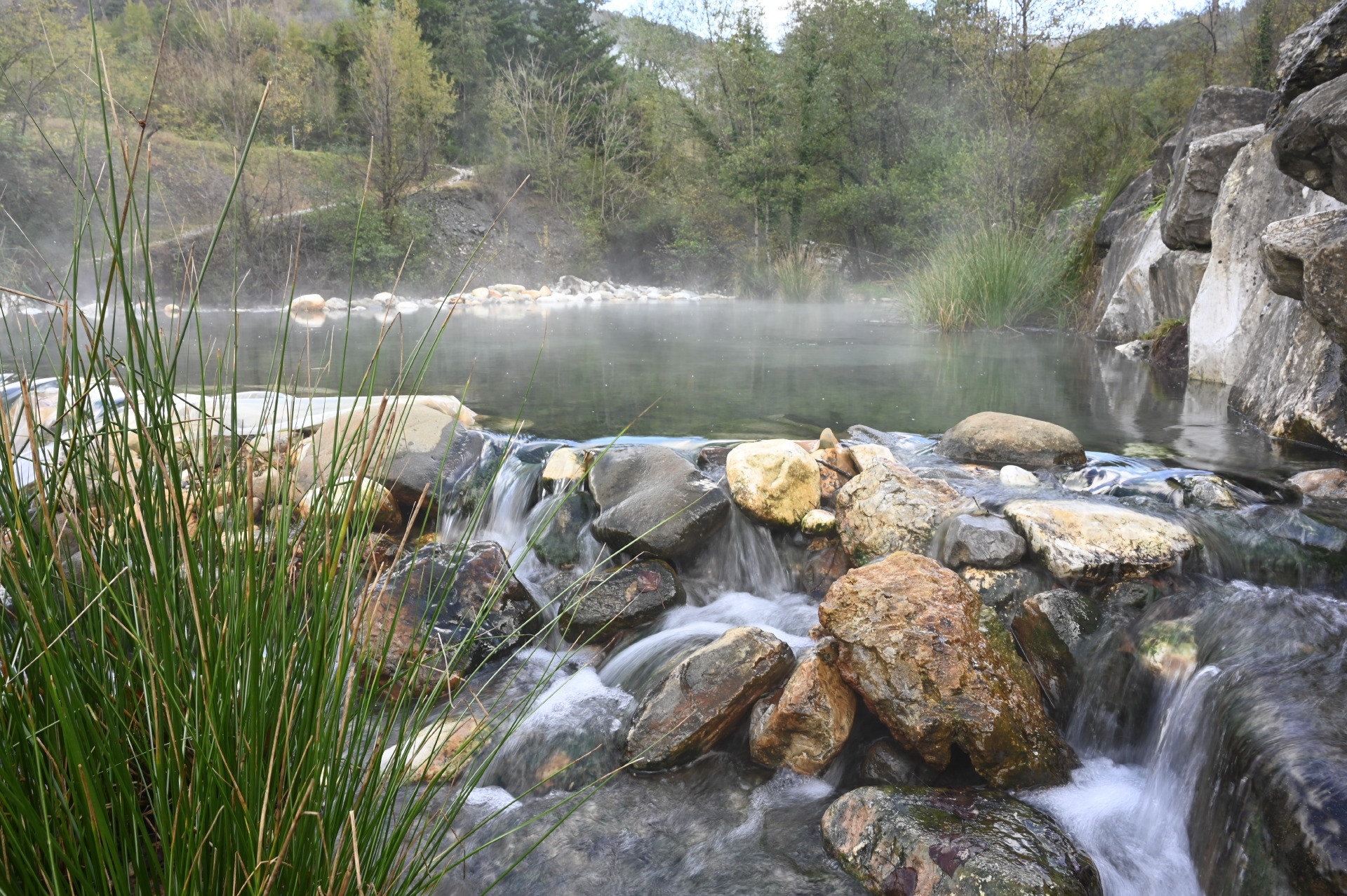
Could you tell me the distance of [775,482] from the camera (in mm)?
3619

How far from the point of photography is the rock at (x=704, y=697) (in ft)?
7.98

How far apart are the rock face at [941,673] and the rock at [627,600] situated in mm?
851

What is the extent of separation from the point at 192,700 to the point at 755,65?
22.0m

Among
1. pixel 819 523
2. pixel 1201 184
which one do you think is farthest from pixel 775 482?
→ pixel 1201 184

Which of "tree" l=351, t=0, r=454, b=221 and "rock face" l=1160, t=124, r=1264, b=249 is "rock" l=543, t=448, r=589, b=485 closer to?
"rock face" l=1160, t=124, r=1264, b=249

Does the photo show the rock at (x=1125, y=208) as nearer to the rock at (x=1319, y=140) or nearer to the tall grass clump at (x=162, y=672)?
the rock at (x=1319, y=140)

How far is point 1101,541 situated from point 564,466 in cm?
235

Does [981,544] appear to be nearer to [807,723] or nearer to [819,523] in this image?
[819,523]

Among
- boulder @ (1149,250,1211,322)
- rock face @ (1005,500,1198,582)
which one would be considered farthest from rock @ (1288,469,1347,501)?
boulder @ (1149,250,1211,322)

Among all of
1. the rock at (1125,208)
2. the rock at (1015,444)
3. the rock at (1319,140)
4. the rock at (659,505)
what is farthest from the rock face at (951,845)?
the rock at (1125,208)

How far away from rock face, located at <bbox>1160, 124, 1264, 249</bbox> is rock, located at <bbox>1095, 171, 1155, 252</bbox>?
2803 mm

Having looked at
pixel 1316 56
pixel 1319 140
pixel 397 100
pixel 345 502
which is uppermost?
pixel 397 100

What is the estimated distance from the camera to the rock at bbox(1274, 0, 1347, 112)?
3.77m

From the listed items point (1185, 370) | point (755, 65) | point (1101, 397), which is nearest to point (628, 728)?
point (1101, 397)
